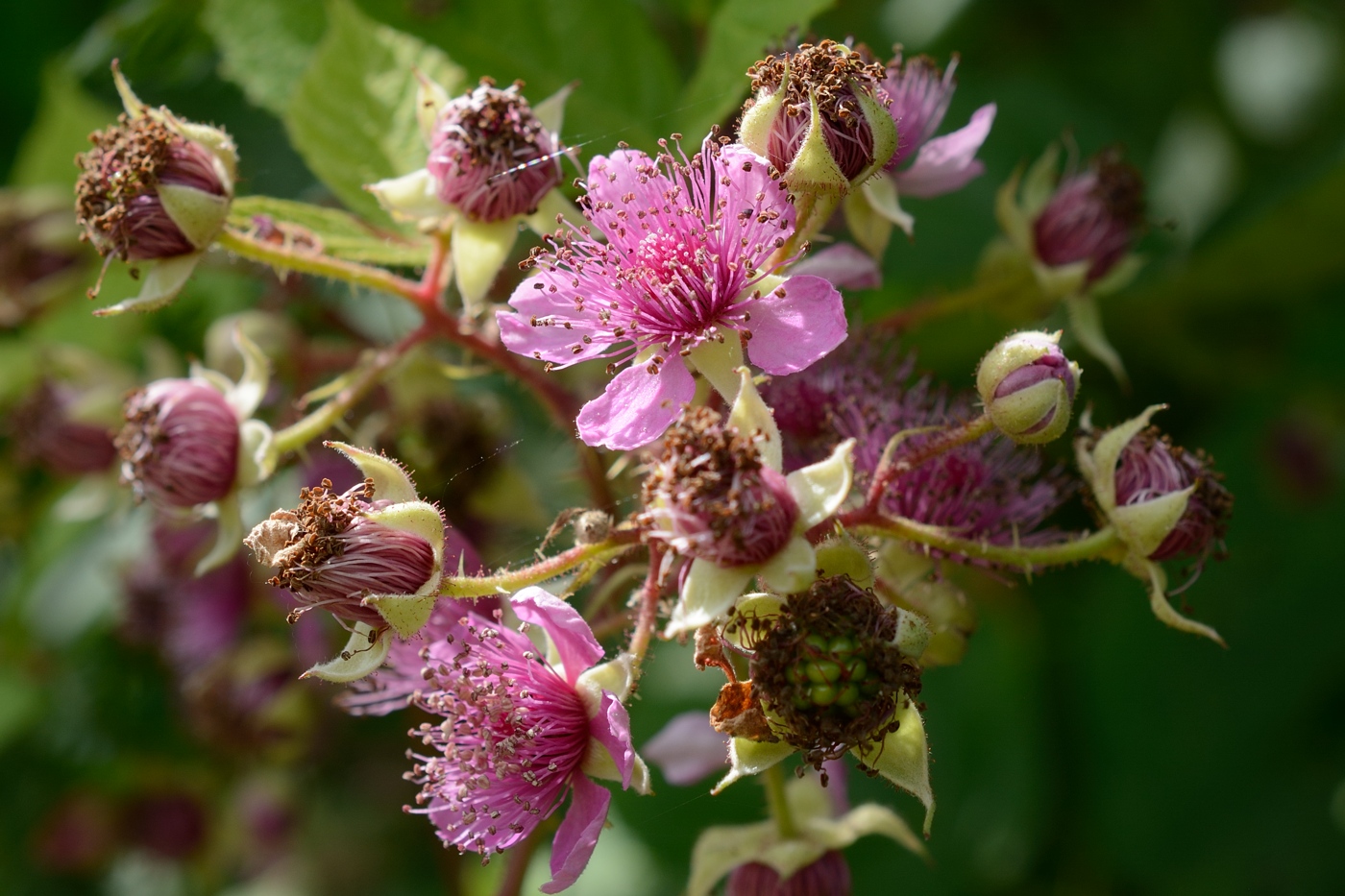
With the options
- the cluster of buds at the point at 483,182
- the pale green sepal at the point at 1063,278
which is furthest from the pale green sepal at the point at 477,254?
the pale green sepal at the point at 1063,278

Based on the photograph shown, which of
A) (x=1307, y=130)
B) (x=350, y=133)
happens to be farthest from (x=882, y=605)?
A: (x=1307, y=130)

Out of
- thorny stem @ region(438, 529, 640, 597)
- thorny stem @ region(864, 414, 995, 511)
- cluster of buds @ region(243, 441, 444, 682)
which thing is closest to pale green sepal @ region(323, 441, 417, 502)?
cluster of buds @ region(243, 441, 444, 682)

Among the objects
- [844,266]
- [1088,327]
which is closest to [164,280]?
[844,266]

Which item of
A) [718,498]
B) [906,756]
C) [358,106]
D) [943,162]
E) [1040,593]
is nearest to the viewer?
[718,498]

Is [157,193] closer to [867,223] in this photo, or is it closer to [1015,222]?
[867,223]

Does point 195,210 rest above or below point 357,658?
above
